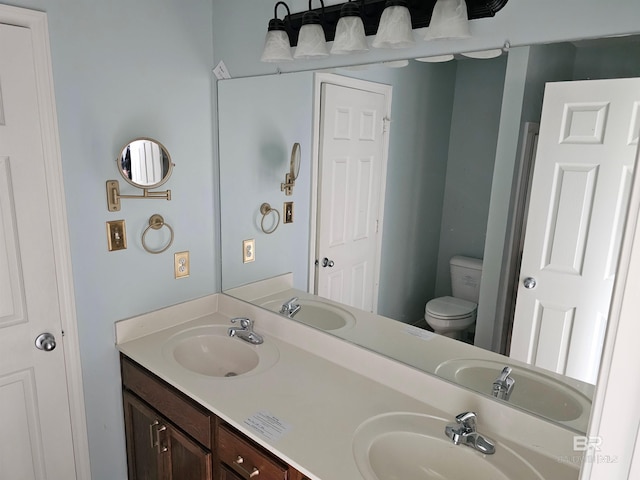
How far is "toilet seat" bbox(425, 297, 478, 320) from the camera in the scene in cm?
138

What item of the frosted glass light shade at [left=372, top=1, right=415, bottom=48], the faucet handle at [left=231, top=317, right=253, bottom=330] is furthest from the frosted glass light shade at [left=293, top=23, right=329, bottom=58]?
the faucet handle at [left=231, top=317, right=253, bottom=330]

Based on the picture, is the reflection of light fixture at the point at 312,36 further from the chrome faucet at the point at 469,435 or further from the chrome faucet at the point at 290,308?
the chrome faucet at the point at 469,435

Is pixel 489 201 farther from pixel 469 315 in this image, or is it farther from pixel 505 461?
pixel 505 461

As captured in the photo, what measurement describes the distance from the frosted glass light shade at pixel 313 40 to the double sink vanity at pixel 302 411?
96 centimetres

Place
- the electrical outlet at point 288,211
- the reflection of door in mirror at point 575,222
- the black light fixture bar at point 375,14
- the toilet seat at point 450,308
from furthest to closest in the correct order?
1. the electrical outlet at point 288,211
2. the toilet seat at point 450,308
3. the black light fixture bar at point 375,14
4. the reflection of door in mirror at point 575,222

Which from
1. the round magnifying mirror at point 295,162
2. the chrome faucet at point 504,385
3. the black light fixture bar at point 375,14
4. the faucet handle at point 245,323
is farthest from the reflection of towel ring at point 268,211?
the chrome faucet at point 504,385

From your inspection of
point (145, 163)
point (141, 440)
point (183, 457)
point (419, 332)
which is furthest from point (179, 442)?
point (145, 163)

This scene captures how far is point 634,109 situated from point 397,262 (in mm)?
827

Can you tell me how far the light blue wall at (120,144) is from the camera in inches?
60.3

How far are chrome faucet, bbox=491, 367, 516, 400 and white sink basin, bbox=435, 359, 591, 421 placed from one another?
19 mm

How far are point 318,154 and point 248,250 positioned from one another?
1.90ft

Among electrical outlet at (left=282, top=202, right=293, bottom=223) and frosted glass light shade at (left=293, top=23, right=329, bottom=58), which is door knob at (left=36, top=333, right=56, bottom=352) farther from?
frosted glass light shade at (left=293, top=23, right=329, bottom=58)

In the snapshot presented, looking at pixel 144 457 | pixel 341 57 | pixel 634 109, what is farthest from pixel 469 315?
pixel 144 457

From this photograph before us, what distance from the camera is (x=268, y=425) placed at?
1.27 metres
